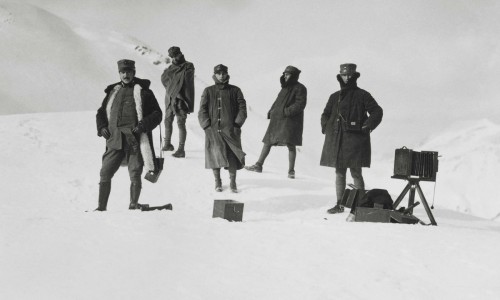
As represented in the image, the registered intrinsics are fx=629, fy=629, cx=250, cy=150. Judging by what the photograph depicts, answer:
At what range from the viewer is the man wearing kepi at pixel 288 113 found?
33.6ft

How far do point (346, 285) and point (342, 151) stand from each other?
3.89m

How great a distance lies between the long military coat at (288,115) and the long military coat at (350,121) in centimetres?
188

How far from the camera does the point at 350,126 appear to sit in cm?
825

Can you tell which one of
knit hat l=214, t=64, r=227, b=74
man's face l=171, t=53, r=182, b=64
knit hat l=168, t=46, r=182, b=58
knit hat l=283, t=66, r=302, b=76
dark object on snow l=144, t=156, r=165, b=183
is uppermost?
knit hat l=168, t=46, r=182, b=58

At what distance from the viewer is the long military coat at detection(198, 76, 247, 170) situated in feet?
29.7

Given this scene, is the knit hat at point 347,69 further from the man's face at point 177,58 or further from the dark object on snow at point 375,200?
the man's face at point 177,58

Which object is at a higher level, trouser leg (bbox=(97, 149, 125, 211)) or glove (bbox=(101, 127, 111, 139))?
glove (bbox=(101, 127, 111, 139))

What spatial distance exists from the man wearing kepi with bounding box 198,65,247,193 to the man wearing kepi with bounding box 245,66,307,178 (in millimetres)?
1350

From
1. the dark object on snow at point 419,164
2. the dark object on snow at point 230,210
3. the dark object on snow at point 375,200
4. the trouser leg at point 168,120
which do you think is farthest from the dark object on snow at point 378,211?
the trouser leg at point 168,120

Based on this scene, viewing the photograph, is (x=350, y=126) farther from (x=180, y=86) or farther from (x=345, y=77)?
(x=180, y=86)

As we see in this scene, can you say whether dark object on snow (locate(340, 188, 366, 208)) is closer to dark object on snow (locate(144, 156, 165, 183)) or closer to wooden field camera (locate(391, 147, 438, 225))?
wooden field camera (locate(391, 147, 438, 225))

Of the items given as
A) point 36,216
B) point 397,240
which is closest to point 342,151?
point 397,240

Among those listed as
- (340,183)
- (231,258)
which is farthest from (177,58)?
(231,258)

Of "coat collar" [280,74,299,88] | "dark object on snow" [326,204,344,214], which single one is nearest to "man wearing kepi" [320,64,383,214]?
"dark object on snow" [326,204,344,214]
